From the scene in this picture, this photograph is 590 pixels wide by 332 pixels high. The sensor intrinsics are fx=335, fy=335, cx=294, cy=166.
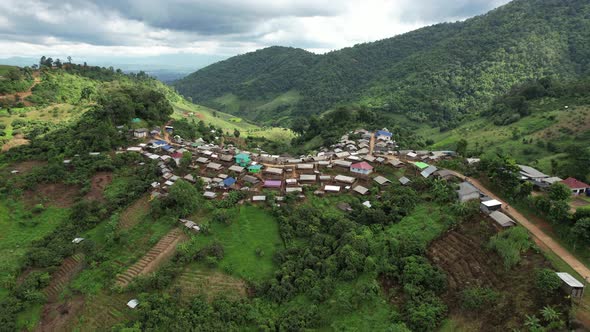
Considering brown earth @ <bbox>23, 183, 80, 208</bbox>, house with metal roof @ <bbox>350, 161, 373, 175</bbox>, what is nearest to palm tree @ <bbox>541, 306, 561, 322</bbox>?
house with metal roof @ <bbox>350, 161, 373, 175</bbox>

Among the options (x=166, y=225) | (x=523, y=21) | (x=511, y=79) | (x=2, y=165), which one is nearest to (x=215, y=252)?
(x=166, y=225)

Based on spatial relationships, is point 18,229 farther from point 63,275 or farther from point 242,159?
point 242,159

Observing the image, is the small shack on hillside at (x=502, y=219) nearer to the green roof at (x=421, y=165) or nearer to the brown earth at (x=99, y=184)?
the green roof at (x=421, y=165)

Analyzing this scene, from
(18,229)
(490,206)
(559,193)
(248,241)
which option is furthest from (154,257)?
(559,193)

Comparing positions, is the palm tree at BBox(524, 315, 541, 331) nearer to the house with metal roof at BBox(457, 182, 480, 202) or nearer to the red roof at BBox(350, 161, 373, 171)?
the house with metal roof at BBox(457, 182, 480, 202)

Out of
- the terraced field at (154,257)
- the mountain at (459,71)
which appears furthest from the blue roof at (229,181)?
the mountain at (459,71)
